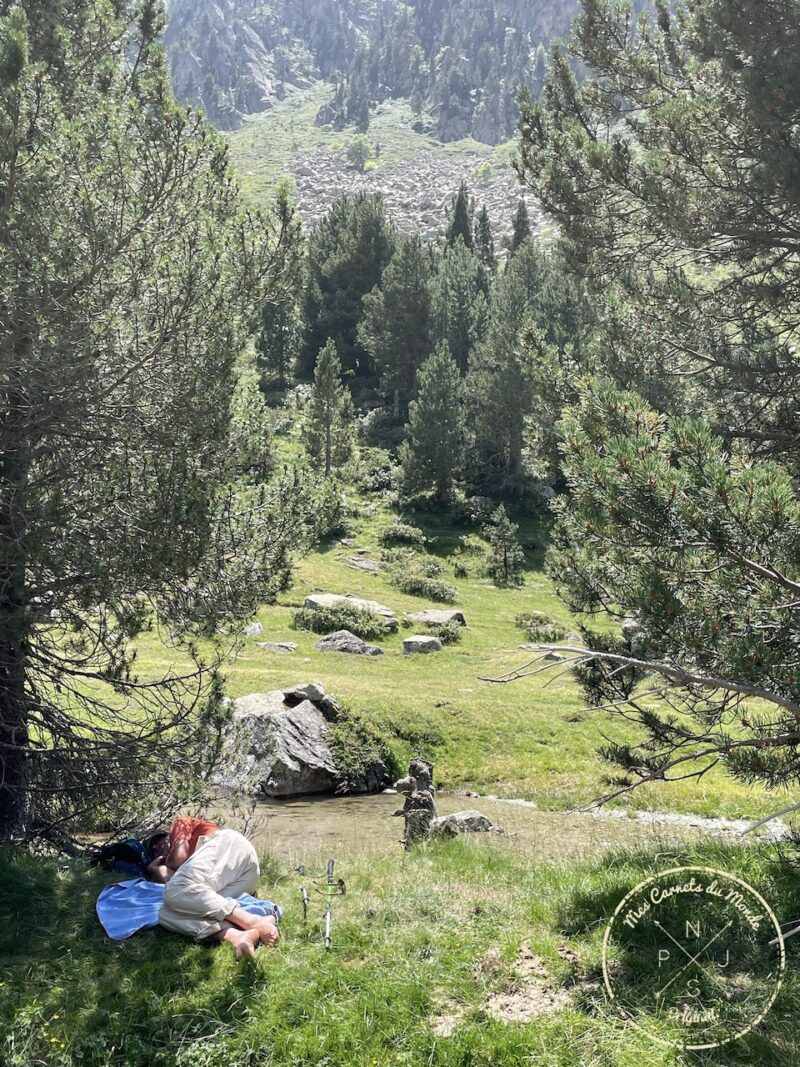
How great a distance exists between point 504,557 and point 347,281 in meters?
41.4

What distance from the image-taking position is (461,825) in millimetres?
11703

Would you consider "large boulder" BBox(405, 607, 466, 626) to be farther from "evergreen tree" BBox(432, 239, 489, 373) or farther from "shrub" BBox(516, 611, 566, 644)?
"evergreen tree" BBox(432, 239, 489, 373)

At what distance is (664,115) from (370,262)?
68.5 meters

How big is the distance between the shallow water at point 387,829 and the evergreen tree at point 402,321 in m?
53.2

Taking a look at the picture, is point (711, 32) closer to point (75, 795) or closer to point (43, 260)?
point (43, 260)

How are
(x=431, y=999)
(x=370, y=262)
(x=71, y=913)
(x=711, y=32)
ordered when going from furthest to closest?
(x=370, y=262) < (x=711, y=32) < (x=71, y=913) < (x=431, y=999)

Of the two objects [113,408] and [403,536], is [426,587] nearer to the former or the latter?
[403,536]

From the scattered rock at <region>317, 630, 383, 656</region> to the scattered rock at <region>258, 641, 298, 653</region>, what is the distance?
1026mm

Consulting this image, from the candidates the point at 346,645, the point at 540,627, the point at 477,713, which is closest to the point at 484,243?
the point at 540,627

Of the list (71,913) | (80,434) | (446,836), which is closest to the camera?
(71,913)

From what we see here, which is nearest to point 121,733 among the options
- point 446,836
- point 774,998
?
point 446,836

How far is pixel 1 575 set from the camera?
7.71m

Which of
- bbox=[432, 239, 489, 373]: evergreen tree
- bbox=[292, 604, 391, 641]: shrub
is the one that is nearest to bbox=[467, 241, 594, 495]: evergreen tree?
bbox=[432, 239, 489, 373]: evergreen tree

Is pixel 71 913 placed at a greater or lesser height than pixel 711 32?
lesser
